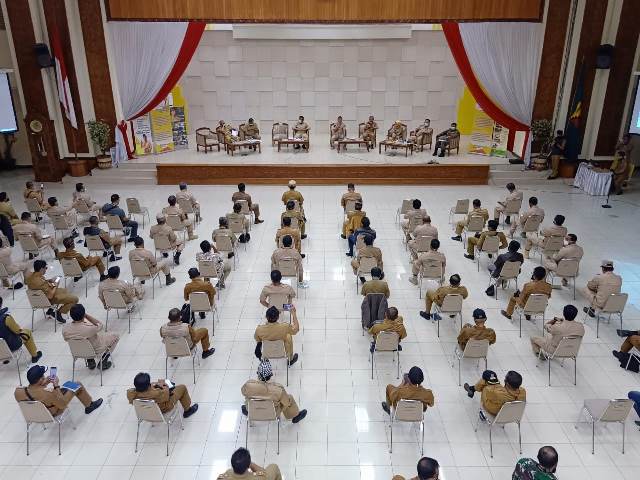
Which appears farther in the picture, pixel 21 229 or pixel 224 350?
pixel 21 229

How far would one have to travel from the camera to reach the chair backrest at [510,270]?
8.56 metres

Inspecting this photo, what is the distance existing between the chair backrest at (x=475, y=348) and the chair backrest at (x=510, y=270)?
97.0 inches

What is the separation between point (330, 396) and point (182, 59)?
41.8 ft

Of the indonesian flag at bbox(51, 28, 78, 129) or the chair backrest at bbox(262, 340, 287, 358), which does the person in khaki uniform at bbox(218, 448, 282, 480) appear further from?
the indonesian flag at bbox(51, 28, 78, 129)

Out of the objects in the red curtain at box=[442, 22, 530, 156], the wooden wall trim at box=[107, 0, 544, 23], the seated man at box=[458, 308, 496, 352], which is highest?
the wooden wall trim at box=[107, 0, 544, 23]

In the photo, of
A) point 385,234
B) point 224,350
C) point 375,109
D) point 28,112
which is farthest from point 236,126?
point 224,350

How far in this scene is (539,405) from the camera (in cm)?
634

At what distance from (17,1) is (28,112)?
313 centimetres

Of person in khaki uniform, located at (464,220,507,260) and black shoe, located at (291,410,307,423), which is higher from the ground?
person in khaki uniform, located at (464,220,507,260)

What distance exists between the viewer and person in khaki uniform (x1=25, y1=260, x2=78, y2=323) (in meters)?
7.64

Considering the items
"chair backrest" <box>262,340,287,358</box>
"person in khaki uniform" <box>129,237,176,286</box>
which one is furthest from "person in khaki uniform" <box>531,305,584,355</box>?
"person in khaki uniform" <box>129,237,176,286</box>

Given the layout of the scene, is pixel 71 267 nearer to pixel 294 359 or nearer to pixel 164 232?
pixel 164 232

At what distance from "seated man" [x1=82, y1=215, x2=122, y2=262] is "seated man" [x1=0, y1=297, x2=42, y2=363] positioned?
2.86 metres

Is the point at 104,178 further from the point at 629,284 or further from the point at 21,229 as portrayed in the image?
the point at 629,284
